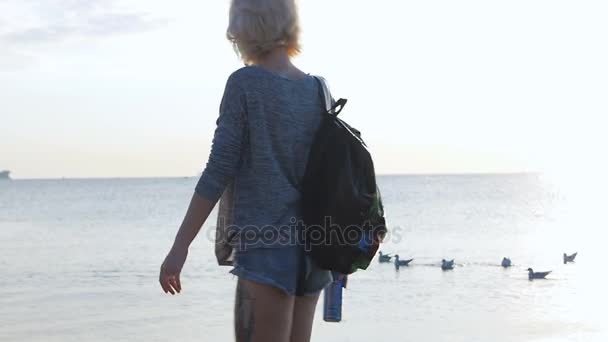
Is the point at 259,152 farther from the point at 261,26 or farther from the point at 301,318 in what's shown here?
the point at 301,318

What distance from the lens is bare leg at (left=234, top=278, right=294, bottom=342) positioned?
8.11 ft

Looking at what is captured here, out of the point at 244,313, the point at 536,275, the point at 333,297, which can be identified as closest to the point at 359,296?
the point at 536,275

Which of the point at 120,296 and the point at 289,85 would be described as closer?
the point at 289,85

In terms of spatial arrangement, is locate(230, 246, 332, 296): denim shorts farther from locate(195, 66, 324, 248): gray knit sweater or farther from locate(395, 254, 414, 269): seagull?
locate(395, 254, 414, 269): seagull

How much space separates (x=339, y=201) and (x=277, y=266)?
24 centimetres

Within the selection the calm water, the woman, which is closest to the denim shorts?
the woman

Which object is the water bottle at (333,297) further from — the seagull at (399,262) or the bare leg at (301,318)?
the seagull at (399,262)

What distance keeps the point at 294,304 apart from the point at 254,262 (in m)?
0.20

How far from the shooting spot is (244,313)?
8.15 feet

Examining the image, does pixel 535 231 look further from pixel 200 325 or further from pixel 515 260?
pixel 200 325

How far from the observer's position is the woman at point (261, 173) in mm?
2449

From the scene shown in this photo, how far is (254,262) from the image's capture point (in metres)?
2.47

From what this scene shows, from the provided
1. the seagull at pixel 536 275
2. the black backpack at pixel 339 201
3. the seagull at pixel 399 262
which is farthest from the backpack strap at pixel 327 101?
the seagull at pixel 399 262

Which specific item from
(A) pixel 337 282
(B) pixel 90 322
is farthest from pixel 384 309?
(A) pixel 337 282
